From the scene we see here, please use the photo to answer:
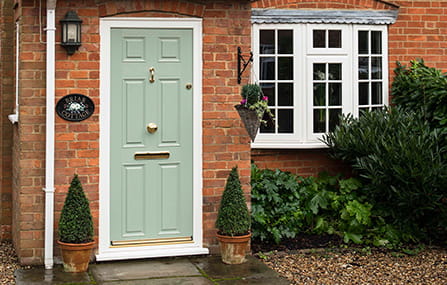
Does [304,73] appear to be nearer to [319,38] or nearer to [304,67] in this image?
[304,67]

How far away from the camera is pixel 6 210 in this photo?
7.94 m

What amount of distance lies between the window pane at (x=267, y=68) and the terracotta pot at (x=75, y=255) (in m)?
3.43

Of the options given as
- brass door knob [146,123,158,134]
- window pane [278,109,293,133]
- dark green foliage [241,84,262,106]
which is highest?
dark green foliage [241,84,262,106]

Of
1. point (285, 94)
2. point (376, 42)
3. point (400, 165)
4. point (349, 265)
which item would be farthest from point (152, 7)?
point (376, 42)

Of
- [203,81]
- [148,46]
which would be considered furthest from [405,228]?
[148,46]

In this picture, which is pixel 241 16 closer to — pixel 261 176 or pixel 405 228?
pixel 261 176

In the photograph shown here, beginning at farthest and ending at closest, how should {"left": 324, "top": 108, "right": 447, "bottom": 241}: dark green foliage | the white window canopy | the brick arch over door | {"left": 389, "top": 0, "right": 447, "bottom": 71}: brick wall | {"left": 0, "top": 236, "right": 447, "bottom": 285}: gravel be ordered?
{"left": 389, "top": 0, "right": 447, "bottom": 71}: brick wall
the white window canopy
{"left": 324, "top": 108, "right": 447, "bottom": 241}: dark green foliage
the brick arch over door
{"left": 0, "top": 236, "right": 447, "bottom": 285}: gravel

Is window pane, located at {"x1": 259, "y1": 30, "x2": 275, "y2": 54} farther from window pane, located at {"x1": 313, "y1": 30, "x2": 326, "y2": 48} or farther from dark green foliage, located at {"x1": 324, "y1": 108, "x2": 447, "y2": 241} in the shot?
dark green foliage, located at {"x1": 324, "y1": 108, "x2": 447, "y2": 241}

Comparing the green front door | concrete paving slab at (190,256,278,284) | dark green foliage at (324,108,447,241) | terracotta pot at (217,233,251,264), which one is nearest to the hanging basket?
the green front door

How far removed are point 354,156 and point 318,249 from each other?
138cm

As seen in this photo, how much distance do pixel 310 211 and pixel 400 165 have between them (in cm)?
124

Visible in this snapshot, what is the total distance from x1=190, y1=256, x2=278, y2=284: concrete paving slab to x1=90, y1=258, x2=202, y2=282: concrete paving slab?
0.13 m

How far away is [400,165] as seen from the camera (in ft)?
24.9

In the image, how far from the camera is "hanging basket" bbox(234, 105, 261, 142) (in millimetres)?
6812
